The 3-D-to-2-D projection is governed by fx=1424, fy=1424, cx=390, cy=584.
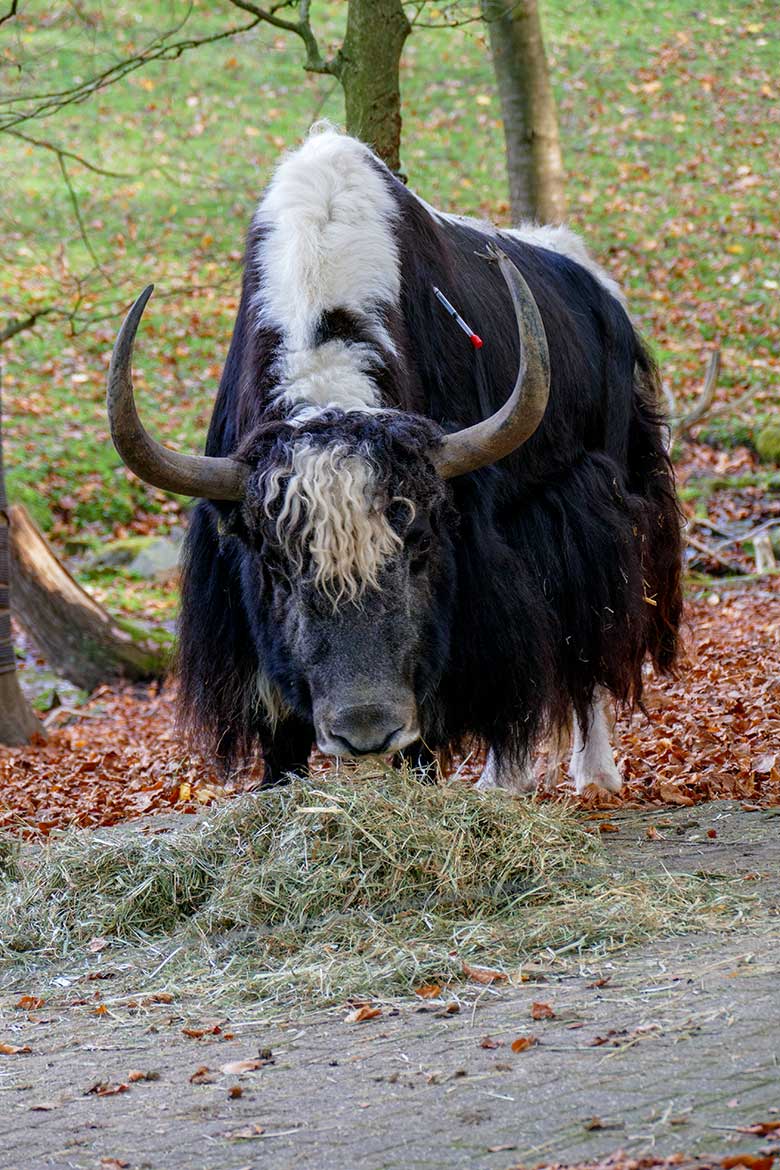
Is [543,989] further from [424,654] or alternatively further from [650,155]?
[650,155]

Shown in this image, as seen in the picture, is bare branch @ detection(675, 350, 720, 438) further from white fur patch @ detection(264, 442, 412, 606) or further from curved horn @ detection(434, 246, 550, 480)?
white fur patch @ detection(264, 442, 412, 606)

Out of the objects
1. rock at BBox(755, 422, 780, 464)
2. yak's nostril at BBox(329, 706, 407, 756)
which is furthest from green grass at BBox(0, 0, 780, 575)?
yak's nostril at BBox(329, 706, 407, 756)

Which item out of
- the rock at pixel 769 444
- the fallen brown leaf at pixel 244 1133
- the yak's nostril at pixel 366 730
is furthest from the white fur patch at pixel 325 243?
the rock at pixel 769 444

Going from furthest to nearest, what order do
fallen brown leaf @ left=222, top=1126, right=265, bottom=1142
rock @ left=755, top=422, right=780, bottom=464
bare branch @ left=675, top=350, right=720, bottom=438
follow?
1. rock @ left=755, top=422, right=780, bottom=464
2. bare branch @ left=675, top=350, right=720, bottom=438
3. fallen brown leaf @ left=222, top=1126, right=265, bottom=1142

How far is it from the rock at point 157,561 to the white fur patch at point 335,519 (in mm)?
8238

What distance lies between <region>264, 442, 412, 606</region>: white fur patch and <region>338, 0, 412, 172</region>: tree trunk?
379 centimetres

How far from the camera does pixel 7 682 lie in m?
8.86

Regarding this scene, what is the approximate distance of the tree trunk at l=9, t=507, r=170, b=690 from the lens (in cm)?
1051

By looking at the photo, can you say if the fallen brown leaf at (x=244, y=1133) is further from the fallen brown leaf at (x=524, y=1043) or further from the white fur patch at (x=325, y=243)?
the white fur patch at (x=325, y=243)

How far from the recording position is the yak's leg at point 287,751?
18.8ft

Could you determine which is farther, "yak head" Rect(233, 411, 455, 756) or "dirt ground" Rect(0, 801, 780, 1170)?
"yak head" Rect(233, 411, 455, 756)

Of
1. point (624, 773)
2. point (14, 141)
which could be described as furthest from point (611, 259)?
point (624, 773)

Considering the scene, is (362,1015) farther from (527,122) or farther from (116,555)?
(116,555)

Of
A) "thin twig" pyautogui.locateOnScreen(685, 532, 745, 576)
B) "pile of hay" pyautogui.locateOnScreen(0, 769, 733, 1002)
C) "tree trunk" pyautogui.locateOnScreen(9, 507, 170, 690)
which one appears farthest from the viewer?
"thin twig" pyautogui.locateOnScreen(685, 532, 745, 576)
